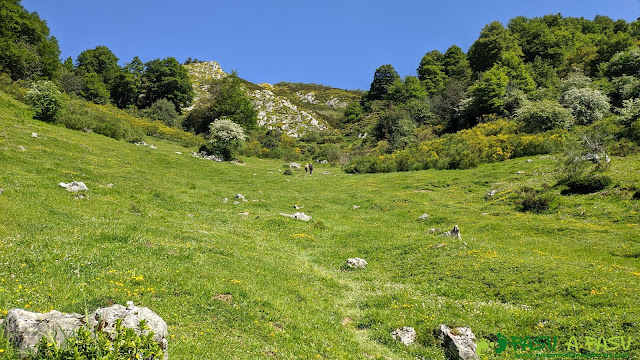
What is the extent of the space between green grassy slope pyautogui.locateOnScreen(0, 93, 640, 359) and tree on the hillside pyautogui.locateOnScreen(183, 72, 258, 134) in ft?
155

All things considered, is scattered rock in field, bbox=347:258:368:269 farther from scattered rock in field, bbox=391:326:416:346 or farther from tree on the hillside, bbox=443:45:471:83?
tree on the hillside, bbox=443:45:471:83

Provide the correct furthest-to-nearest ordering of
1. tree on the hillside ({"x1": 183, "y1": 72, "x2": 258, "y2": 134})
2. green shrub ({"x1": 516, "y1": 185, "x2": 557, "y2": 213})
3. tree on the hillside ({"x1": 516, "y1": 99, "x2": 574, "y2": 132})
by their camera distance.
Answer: tree on the hillside ({"x1": 183, "y1": 72, "x2": 258, "y2": 134}), tree on the hillside ({"x1": 516, "y1": 99, "x2": 574, "y2": 132}), green shrub ({"x1": 516, "y1": 185, "x2": 557, "y2": 213})

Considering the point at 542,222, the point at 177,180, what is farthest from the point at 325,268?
the point at 177,180

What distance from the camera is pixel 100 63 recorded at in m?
96.8

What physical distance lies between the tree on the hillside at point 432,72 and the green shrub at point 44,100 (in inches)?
3416

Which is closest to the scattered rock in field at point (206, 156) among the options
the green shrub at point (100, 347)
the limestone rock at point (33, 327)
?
the limestone rock at point (33, 327)

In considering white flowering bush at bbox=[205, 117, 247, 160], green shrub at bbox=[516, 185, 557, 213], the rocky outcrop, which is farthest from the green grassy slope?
the rocky outcrop

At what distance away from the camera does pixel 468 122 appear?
65938 millimetres

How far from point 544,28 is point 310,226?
330 ft

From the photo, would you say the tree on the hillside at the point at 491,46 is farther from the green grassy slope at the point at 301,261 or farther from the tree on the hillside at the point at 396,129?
the green grassy slope at the point at 301,261

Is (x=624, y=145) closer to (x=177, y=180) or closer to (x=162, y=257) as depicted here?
(x=162, y=257)

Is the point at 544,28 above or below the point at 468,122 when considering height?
above

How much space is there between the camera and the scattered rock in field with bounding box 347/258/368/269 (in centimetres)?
1778

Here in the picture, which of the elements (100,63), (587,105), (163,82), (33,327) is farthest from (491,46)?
(100,63)
